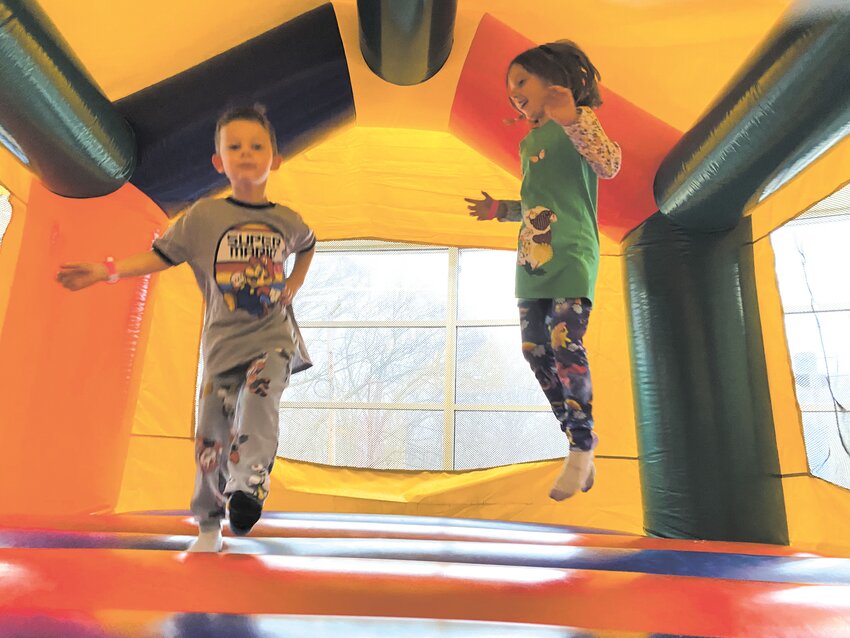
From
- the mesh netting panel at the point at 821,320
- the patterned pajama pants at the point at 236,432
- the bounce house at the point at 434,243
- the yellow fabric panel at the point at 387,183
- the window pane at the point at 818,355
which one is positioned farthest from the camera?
the window pane at the point at 818,355

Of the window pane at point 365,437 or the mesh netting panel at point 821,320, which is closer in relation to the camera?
the mesh netting panel at point 821,320

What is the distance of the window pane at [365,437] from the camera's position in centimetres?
436

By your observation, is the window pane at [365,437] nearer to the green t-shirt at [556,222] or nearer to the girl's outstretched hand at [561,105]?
the green t-shirt at [556,222]

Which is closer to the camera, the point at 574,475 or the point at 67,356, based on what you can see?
the point at 574,475

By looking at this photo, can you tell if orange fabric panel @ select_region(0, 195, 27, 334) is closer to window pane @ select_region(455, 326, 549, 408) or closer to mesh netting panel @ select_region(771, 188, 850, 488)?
mesh netting panel @ select_region(771, 188, 850, 488)

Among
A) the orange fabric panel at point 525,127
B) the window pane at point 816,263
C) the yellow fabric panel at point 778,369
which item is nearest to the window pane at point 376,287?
the window pane at point 816,263

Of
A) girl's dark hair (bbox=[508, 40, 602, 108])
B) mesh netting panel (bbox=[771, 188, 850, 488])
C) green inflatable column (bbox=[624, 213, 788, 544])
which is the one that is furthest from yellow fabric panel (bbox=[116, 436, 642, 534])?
girl's dark hair (bbox=[508, 40, 602, 108])

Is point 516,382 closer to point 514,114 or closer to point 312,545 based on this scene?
point 514,114

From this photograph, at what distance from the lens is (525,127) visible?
2.11m

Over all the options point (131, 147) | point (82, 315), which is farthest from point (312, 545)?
point (131, 147)

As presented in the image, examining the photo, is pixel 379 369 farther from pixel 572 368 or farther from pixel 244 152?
pixel 244 152

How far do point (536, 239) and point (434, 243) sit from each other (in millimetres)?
1044

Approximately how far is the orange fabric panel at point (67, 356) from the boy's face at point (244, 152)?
21.7 inches

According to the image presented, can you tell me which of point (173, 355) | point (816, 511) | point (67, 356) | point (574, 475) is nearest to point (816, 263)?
point (816, 511)
